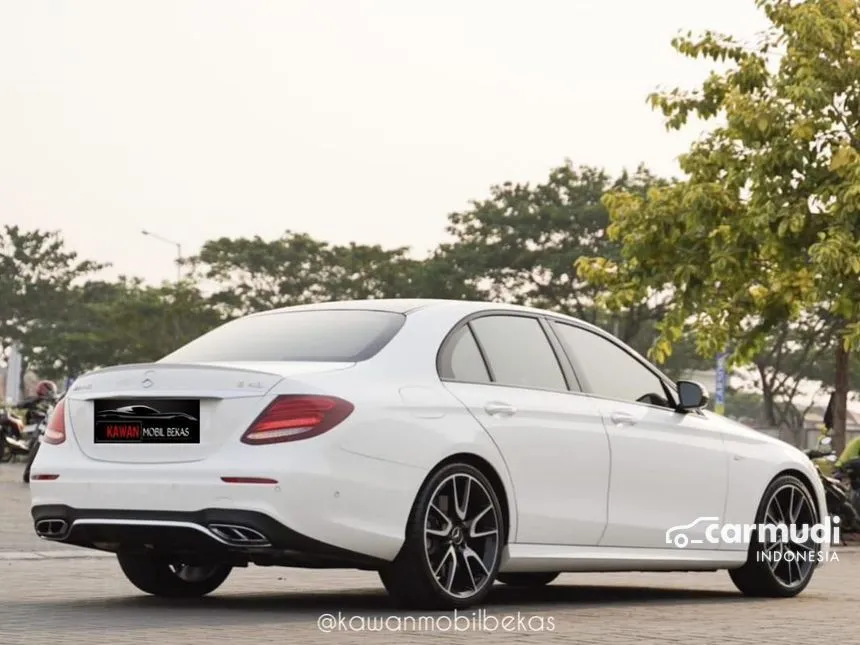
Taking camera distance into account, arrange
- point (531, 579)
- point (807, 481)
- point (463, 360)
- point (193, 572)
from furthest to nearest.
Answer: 1. point (531, 579)
2. point (807, 481)
3. point (193, 572)
4. point (463, 360)

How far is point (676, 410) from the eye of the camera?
10.5 metres

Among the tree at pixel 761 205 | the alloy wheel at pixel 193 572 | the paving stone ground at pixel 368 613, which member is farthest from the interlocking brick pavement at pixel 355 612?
the tree at pixel 761 205

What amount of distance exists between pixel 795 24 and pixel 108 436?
1627cm

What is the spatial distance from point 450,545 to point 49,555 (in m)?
5.47

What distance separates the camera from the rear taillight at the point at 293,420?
8.38m

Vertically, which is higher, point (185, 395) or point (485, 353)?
point (485, 353)

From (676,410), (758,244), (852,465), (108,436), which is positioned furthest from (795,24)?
(108,436)

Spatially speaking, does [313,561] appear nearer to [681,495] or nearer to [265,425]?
[265,425]

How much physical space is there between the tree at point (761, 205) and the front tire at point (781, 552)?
10.8 meters

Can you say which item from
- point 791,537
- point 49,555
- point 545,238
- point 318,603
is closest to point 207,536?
point 318,603

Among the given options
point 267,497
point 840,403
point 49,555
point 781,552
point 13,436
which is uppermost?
point 840,403

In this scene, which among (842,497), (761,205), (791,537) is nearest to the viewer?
(791,537)

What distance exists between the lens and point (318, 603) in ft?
31.7

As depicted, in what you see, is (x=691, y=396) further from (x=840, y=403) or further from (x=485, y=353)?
(x=840, y=403)
